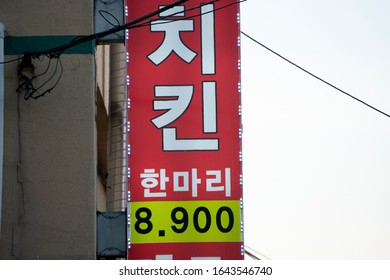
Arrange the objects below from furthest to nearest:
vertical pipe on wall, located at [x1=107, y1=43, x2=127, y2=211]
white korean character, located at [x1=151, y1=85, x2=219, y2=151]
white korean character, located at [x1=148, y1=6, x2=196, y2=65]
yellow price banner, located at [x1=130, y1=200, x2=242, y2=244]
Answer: vertical pipe on wall, located at [x1=107, y1=43, x2=127, y2=211] < white korean character, located at [x1=148, y1=6, x2=196, y2=65] < white korean character, located at [x1=151, y1=85, x2=219, y2=151] < yellow price banner, located at [x1=130, y1=200, x2=242, y2=244]

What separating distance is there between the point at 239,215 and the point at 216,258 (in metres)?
0.60

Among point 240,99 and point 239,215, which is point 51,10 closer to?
point 240,99

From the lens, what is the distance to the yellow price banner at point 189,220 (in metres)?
12.3

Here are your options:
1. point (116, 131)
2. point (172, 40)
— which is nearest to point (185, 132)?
point (172, 40)

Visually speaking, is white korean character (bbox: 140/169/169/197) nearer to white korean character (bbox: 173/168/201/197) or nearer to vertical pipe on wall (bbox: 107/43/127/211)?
white korean character (bbox: 173/168/201/197)

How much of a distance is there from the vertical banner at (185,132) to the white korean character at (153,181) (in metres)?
0.01

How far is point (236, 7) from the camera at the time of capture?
12.8 meters

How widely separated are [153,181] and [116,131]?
5626 mm

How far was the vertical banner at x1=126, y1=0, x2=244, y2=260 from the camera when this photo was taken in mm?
12297

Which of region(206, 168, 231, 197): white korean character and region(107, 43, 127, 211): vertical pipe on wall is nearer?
region(206, 168, 231, 197): white korean character

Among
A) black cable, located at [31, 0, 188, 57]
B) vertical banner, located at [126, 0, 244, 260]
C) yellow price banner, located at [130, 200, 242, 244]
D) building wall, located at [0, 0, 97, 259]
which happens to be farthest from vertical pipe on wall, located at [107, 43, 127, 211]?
yellow price banner, located at [130, 200, 242, 244]

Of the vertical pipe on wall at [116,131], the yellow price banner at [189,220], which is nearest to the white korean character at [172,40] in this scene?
the yellow price banner at [189,220]

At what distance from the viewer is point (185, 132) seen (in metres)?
12.5

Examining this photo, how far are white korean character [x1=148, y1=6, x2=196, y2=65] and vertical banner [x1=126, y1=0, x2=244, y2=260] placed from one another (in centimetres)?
1
